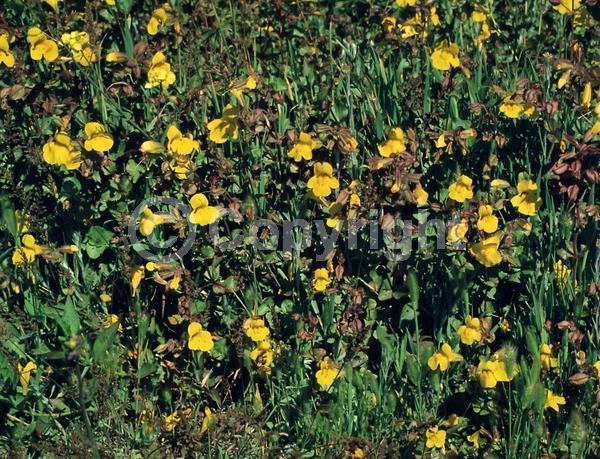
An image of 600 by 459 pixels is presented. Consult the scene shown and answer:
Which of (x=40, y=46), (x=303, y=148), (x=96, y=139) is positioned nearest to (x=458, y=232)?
(x=303, y=148)

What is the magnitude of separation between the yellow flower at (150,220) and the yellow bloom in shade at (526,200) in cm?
104

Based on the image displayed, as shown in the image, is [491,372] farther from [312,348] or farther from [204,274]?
[204,274]

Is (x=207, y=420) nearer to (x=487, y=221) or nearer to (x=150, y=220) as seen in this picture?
(x=150, y=220)

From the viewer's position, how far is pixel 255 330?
9.47 ft

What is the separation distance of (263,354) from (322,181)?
0.55 m

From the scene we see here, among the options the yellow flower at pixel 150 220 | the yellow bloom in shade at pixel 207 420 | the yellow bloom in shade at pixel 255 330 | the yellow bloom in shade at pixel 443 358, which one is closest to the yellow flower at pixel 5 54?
the yellow flower at pixel 150 220

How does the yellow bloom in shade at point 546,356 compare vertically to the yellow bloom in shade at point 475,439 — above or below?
above

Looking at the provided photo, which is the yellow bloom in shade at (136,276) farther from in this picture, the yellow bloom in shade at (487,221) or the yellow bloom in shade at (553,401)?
the yellow bloom in shade at (553,401)

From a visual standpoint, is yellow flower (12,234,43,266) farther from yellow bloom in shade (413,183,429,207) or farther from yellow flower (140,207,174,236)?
yellow bloom in shade (413,183,429,207)

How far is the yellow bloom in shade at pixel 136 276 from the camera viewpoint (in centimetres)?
290

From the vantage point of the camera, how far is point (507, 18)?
3848 mm

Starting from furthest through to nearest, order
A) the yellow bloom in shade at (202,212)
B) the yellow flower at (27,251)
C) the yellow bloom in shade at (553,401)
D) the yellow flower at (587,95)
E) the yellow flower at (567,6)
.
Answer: the yellow flower at (567,6) < the yellow flower at (587,95) < the yellow flower at (27,251) < the yellow bloom in shade at (202,212) < the yellow bloom in shade at (553,401)

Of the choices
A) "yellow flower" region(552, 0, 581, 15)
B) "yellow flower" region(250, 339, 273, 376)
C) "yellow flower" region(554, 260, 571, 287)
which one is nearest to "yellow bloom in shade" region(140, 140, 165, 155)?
"yellow flower" region(250, 339, 273, 376)

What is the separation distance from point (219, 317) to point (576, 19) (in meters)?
1.66
